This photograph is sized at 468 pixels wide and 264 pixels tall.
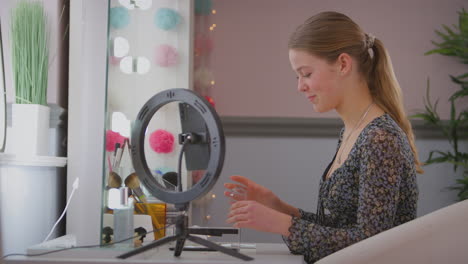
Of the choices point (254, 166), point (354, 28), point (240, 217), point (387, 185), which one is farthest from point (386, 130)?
point (254, 166)

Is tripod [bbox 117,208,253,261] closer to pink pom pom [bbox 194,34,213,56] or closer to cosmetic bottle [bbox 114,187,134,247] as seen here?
cosmetic bottle [bbox 114,187,134,247]

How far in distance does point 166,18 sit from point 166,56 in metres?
0.14

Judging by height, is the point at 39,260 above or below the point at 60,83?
below

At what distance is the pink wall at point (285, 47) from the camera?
329cm

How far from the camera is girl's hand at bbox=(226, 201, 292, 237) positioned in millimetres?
1325

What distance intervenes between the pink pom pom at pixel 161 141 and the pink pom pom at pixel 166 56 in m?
0.31

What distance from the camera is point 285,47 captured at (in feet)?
10.9

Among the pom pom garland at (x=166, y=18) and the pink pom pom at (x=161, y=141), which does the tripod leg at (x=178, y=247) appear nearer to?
the pink pom pom at (x=161, y=141)

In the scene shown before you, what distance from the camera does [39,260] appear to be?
1203 mm

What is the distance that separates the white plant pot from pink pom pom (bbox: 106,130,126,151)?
0.68m

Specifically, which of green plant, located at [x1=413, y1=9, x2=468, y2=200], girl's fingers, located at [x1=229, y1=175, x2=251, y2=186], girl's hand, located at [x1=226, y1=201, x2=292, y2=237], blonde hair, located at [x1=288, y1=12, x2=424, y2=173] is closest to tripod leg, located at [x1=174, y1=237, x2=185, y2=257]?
girl's hand, located at [x1=226, y1=201, x2=292, y2=237]

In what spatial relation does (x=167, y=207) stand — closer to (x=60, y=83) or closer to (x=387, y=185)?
(x=387, y=185)

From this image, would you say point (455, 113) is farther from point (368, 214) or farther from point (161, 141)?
point (161, 141)

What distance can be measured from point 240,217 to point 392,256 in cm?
38
